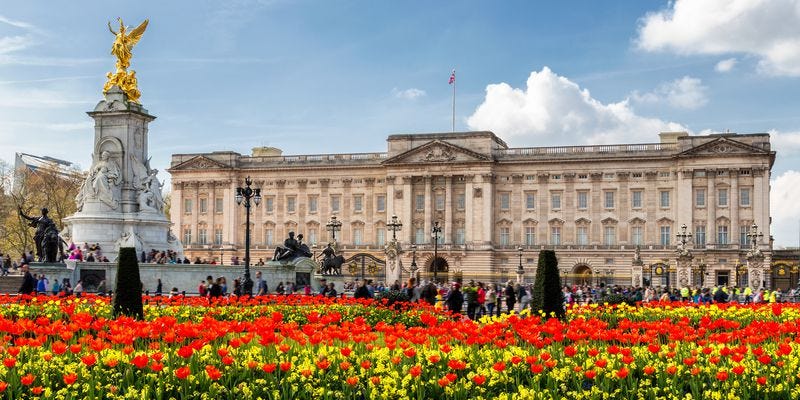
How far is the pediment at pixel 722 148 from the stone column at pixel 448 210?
874 inches

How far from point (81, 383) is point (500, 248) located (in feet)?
264

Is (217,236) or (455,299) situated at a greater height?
(217,236)

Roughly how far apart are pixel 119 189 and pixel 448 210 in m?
54.7

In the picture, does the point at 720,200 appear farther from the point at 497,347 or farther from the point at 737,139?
the point at 497,347

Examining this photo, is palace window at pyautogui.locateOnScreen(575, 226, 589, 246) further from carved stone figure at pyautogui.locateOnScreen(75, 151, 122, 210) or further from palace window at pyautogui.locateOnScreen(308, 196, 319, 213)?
carved stone figure at pyautogui.locateOnScreen(75, 151, 122, 210)

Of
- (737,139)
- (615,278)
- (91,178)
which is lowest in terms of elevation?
(615,278)

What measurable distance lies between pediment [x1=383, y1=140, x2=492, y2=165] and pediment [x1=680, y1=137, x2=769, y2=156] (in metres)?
19.1

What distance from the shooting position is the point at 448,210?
89562mm

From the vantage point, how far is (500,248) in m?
88.7

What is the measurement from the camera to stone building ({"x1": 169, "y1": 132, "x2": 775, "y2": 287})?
82.2 m

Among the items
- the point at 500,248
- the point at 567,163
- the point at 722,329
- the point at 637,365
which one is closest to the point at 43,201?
the point at 500,248

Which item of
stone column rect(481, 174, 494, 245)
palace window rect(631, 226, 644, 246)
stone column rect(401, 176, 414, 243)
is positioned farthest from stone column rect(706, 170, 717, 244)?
stone column rect(401, 176, 414, 243)

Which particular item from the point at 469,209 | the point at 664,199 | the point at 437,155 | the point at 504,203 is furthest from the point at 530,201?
the point at 664,199

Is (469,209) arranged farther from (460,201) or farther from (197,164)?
(197,164)
